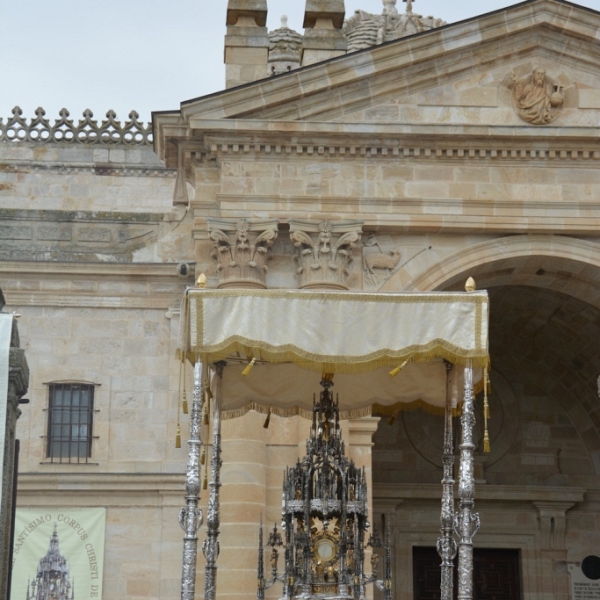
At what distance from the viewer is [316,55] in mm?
20641

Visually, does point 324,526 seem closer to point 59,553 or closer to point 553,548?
point 59,553

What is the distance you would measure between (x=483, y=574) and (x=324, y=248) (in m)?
7.16

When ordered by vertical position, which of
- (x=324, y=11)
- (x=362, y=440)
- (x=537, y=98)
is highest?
(x=324, y=11)

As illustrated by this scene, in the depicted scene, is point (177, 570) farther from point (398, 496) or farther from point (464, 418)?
point (464, 418)

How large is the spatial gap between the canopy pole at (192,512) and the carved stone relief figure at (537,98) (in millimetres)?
8380

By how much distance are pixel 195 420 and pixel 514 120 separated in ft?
Answer: 28.1

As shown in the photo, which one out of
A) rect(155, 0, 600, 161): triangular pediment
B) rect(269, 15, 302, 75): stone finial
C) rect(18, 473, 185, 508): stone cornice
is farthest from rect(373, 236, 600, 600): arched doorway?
rect(269, 15, 302, 75): stone finial

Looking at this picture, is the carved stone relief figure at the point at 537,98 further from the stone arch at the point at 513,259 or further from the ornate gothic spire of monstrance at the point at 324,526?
the ornate gothic spire of monstrance at the point at 324,526

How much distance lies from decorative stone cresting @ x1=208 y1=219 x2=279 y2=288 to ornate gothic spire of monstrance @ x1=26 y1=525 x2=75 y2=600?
15.7 ft

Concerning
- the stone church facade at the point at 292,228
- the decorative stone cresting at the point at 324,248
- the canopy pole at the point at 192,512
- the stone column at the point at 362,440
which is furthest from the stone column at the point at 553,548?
the canopy pole at the point at 192,512

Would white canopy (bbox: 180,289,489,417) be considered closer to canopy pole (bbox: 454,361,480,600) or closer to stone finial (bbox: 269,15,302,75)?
canopy pole (bbox: 454,361,480,600)

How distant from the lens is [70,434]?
68.0 ft

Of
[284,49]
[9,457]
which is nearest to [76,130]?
[284,49]

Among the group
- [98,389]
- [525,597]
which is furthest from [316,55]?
[525,597]
